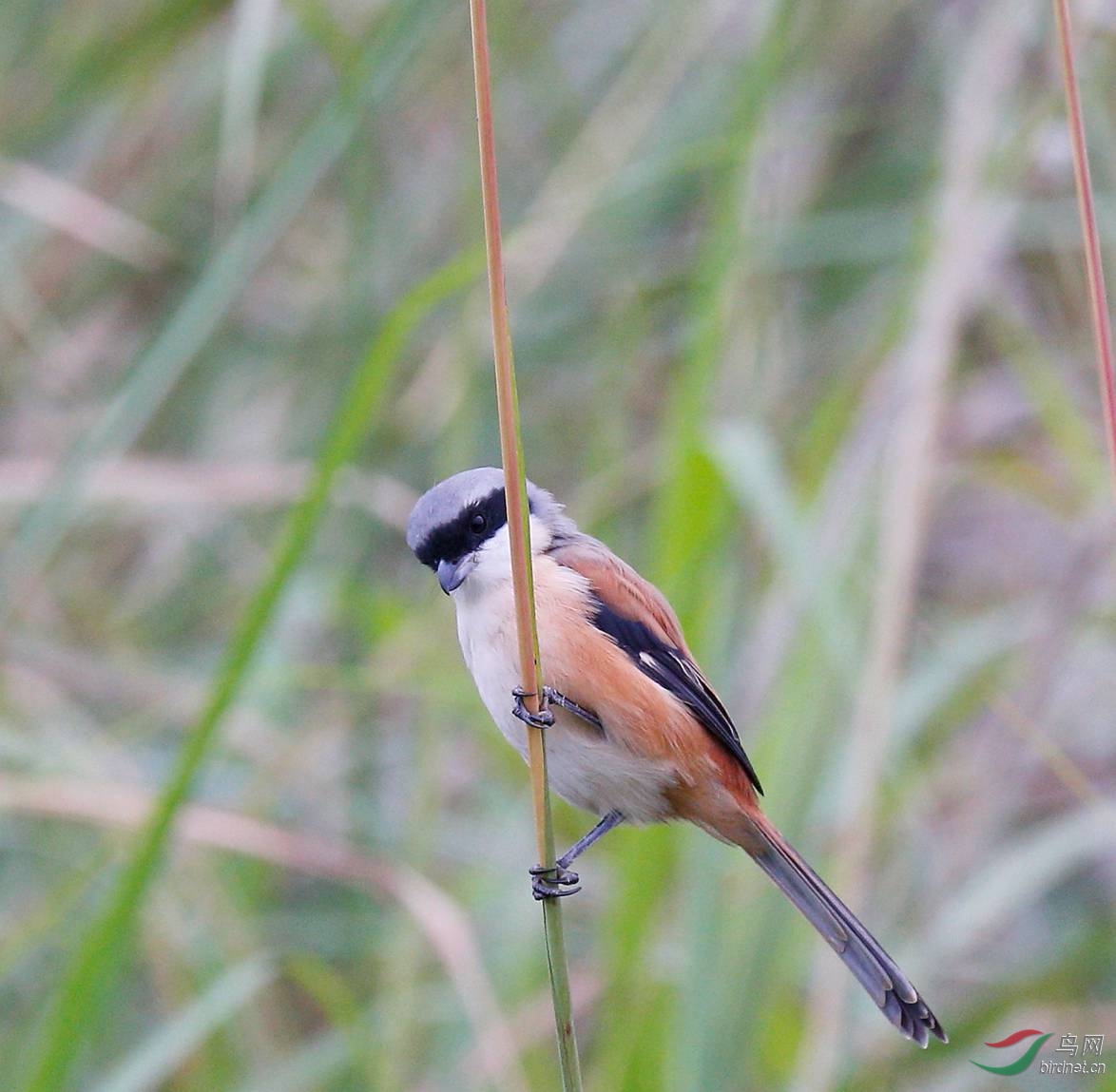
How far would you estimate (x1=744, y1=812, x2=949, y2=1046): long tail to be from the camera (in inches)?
71.7

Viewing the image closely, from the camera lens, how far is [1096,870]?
3715 millimetres

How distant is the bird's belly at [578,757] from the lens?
188cm

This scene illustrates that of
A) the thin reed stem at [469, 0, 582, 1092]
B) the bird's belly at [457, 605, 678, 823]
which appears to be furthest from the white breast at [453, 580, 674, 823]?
the thin reed stem at [469, 0, 582, 1092]

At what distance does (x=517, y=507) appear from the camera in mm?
1295

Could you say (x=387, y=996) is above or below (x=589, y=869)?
below

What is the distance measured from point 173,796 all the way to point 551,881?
1.69 ft

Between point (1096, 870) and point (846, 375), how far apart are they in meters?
1.63

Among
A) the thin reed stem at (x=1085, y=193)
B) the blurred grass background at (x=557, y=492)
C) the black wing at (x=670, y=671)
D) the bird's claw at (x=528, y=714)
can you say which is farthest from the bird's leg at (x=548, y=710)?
the thin reed stem at (x=1085, y=193)

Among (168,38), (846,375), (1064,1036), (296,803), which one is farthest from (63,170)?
(1064,1036)

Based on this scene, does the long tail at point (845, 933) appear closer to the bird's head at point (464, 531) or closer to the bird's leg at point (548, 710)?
the bird's leg at point (548, 710)

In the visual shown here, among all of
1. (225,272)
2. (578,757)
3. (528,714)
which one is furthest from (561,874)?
(225,272)

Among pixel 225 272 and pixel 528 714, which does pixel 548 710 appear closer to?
pixel 528 714

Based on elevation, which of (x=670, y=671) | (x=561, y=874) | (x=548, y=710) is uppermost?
(x=670, y=671)

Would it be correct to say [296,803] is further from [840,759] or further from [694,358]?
[694,358]
